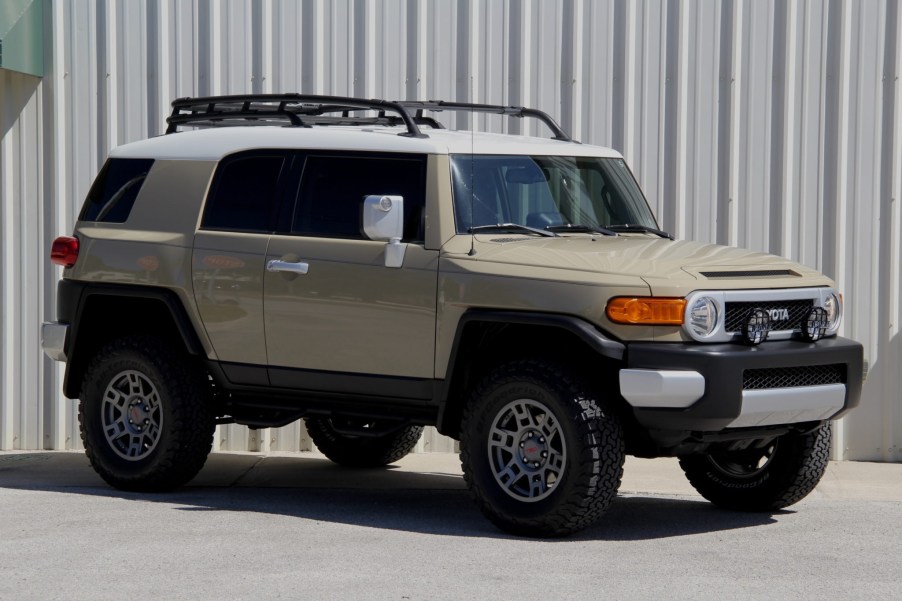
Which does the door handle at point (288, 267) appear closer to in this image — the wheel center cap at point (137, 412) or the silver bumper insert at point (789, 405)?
the wheel center cap at point (137, 412)

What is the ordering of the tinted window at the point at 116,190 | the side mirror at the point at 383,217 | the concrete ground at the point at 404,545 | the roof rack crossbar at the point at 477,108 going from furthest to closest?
1. the tinted window at the point at 116,190
2. the roof rack crossbar at the point at 477,108
3. the side mirror at the point at 383,217
4. the concrete ground at the point at 404,545

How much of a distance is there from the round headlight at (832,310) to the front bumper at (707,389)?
438 mm

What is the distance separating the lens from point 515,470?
7.34 m

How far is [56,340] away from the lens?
8.93 metres

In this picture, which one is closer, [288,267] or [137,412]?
[288,267]

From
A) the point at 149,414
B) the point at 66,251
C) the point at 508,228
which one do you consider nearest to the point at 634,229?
the point at 508,228

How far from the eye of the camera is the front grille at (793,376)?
278 inches

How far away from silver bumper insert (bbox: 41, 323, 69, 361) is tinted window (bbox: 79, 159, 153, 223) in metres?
0.68

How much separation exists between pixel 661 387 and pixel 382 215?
173 cm

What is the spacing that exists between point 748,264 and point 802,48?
360 centimetres

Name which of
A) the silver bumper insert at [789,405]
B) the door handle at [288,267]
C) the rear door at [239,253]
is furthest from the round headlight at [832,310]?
the rear door at [239,253]

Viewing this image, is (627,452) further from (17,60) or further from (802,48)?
(17,60)

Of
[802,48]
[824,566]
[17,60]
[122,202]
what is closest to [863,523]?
[824,566]

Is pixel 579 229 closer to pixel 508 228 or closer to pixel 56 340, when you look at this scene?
pixel 508 228
